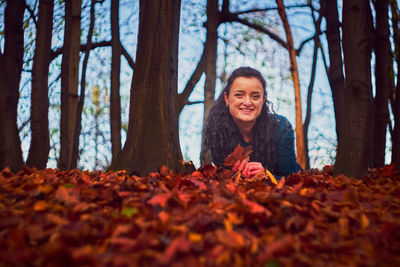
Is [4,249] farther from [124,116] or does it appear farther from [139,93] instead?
[124,116]

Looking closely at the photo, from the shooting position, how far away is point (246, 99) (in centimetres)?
399

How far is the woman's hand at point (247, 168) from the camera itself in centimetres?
295

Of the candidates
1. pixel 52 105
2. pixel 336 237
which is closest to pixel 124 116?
pixel 52 105

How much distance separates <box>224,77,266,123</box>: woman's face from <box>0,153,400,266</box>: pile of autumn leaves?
1.99 m

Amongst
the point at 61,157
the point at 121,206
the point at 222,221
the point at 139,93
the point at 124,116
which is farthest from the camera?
the point at 124,116

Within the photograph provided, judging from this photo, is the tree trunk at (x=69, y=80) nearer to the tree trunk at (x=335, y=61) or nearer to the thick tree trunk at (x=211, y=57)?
the thick tree trunk at (x=211, y=57)

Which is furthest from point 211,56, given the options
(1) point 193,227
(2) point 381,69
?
(1) point 193,227

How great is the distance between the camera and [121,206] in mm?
1709

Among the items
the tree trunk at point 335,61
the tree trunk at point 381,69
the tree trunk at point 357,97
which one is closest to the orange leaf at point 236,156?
the tree trunk at point 357,97

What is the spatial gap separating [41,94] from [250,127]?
253cm

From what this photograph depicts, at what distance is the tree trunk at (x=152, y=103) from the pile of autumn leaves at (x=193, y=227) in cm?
84

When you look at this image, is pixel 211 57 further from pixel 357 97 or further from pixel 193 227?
pixel 193 227

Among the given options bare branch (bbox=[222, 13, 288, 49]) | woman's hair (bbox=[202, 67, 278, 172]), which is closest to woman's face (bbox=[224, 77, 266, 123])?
woman's hair (bbox=[202, 67, 278, 172])

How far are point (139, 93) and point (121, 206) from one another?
1500mm
